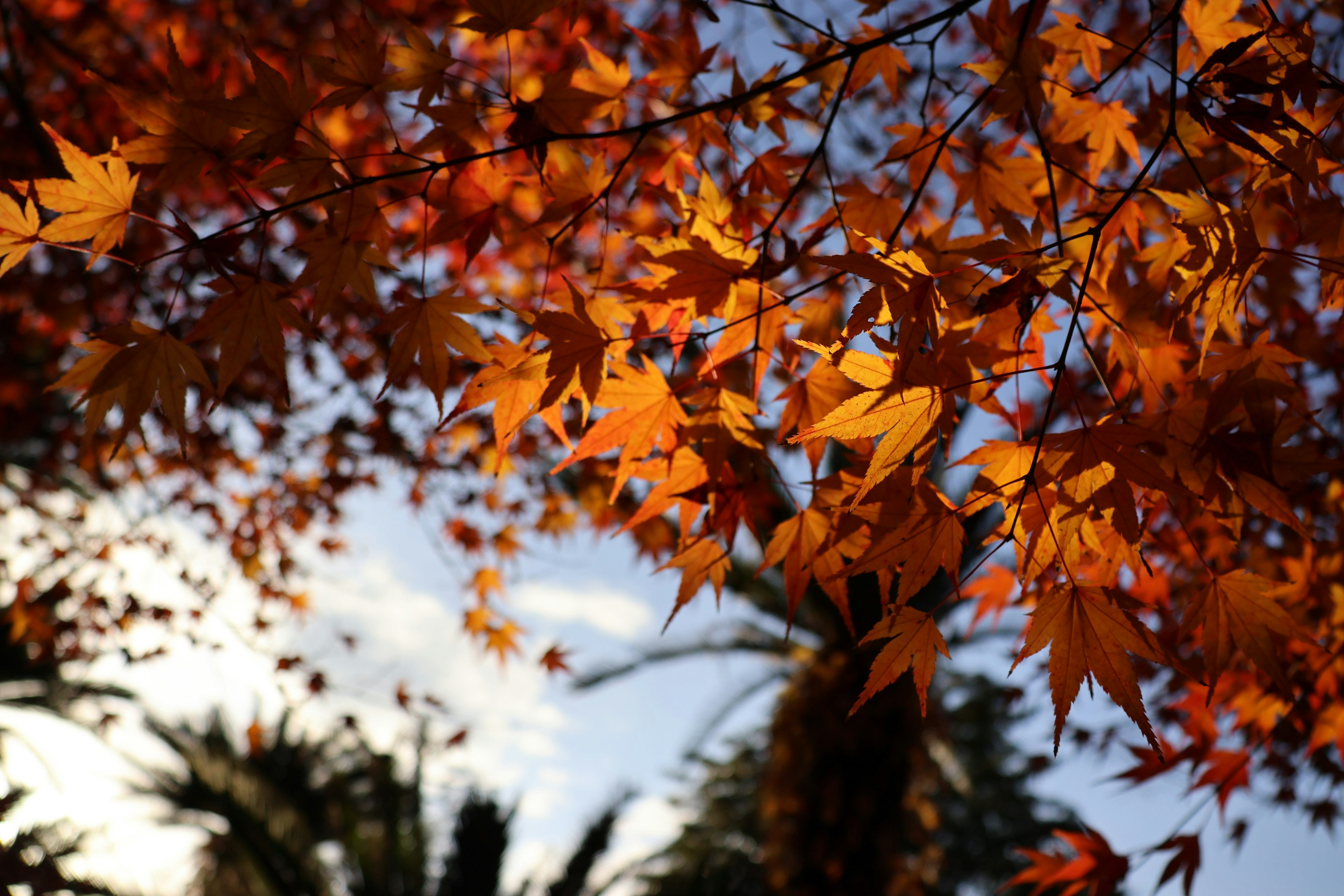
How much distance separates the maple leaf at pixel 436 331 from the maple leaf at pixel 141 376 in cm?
33

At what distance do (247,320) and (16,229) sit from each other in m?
0.39

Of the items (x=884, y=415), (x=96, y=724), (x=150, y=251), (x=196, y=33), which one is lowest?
(x=884, y=415)

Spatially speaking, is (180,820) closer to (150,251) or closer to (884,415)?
(150,251)

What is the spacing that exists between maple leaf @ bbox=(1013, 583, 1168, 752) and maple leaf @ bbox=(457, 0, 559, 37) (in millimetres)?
1275

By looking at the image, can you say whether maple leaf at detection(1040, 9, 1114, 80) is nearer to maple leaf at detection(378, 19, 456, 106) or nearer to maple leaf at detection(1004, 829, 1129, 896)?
maple leaf at detection(378, 19, 456, 106)

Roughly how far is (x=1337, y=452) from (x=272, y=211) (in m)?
4.46

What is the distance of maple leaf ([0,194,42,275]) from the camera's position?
1268mm

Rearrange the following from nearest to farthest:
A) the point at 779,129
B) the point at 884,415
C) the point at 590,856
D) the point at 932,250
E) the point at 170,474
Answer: the point at 884,415, the point at 932,250, the point at 779,129, the point at 170,474, the point at 590,856

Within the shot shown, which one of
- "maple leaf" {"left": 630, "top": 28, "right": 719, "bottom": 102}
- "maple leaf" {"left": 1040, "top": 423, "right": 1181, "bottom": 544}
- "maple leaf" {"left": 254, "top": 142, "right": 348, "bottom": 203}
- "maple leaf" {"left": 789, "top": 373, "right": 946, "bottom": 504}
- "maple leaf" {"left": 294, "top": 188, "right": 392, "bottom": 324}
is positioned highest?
"maple leaf" {"left": 630, "top": 28, "right": 719, "bottom": 102}

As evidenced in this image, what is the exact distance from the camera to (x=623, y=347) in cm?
145

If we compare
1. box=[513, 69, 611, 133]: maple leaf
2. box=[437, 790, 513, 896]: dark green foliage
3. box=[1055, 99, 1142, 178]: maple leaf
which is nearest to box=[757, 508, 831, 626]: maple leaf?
box=[513, 69, 611, 133]: maple leaf

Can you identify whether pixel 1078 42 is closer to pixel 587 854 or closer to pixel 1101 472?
pixel 1101 472

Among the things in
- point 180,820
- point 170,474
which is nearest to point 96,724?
point 170,474

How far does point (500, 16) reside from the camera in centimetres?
136
